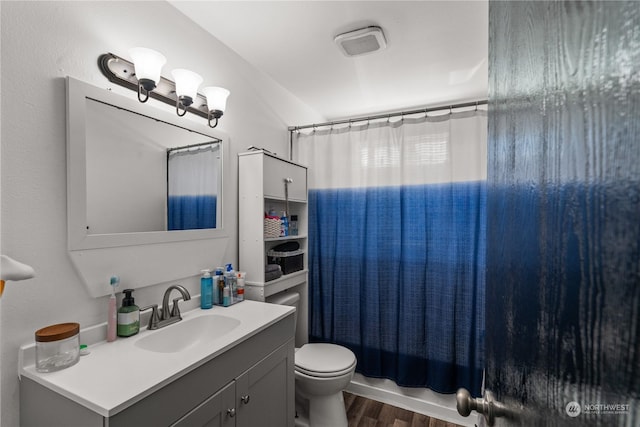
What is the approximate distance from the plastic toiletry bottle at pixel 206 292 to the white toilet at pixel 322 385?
707mm

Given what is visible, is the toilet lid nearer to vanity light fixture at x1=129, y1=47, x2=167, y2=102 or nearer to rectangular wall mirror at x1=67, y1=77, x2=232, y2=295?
rectangular wall mirror at x1=67, y1=77, x2=232, y2=295

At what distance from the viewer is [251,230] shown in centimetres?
192

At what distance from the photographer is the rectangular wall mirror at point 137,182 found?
3.76 feet

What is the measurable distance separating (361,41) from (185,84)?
107 cm

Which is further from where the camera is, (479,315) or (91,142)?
(479,315)

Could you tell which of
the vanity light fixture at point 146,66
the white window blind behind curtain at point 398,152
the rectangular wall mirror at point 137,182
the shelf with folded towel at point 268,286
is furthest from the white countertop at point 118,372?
the white window blind behind curtain at point 398,152

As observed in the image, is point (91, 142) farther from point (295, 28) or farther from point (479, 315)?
point (479, 315)

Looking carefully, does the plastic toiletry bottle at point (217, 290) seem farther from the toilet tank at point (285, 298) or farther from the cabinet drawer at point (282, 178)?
the cabinet drawer at point (282, 178)

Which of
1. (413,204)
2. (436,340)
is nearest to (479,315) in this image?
(436,340)

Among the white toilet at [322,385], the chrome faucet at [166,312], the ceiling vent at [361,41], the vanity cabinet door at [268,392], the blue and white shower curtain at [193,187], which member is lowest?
the white toilet at [322,385]

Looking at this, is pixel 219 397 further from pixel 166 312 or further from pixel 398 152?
pixel 398 152

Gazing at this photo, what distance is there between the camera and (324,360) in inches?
76.1

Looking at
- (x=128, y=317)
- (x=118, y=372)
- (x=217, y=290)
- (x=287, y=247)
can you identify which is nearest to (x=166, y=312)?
(x=128, y=317)

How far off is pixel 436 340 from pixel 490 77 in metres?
1.97
